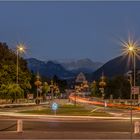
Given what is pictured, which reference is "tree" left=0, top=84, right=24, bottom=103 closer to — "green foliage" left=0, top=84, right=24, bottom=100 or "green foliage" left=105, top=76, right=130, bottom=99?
"green foliage" left=0, top=84, right=24, bottom=100

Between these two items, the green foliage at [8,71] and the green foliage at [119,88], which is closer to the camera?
the green foliage at [8,71]

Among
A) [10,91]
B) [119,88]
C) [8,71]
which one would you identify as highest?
[8,71]

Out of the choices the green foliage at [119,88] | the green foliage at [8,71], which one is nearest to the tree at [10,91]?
the green foliage at [8,71]

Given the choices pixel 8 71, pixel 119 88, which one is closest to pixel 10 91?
pixel 8 71

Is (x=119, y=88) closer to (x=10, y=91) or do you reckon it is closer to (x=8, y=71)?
(x=8, y=71)

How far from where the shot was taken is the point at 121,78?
141 meters

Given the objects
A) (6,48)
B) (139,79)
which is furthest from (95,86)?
(6,48)

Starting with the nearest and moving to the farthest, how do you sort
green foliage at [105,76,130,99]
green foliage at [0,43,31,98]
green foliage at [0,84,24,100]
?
green foliage at [0,84,24,100] < green foliage at [0,43,31,98] < green foliage at [105,76,130,99]

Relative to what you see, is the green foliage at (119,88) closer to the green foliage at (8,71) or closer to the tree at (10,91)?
the green foliage at (8,71)

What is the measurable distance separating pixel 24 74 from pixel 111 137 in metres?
76.8

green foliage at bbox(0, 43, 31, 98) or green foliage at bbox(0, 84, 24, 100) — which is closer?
green foliage at bbox(0, 84, 24, 100)

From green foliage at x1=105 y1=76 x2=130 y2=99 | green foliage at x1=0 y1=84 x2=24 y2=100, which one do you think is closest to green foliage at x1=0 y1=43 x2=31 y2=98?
green foliage at x1=0 y1=84 x2=24 y2=100

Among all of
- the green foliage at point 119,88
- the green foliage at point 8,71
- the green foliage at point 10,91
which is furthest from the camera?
the green foliage at point 119,88

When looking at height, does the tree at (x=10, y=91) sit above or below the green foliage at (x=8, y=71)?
below
